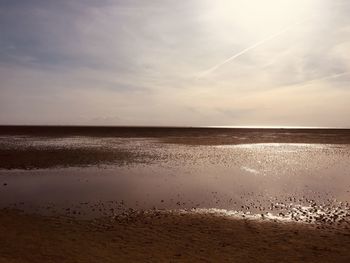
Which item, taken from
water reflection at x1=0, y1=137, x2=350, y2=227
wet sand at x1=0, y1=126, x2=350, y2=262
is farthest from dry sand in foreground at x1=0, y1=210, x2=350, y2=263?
water reflection at x1=0, y1=137, x2=350, y2=227

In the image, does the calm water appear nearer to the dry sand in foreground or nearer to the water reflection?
the water reflection

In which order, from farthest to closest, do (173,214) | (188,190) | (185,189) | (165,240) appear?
(185,189) < (188,190) < (173,214) < (165,240)

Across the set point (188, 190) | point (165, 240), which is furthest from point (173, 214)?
point (188, 190)

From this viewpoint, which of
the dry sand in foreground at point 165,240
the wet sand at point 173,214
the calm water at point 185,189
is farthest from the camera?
the calm water at point 185,189

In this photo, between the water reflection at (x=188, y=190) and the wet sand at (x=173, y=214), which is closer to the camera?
the wet sand at (x=173, y=214)

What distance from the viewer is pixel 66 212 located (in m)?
14.9

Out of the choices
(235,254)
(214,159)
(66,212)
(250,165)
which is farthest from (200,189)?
(214,159)

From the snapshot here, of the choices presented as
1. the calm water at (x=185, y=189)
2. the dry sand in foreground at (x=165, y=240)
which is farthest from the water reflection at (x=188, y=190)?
the dry sand in foreground at (x=165, y=240)

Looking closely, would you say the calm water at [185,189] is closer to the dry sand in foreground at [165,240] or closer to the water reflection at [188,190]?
the water reflection at [188,190]

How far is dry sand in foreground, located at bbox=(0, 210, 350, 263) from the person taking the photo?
33.4 ft

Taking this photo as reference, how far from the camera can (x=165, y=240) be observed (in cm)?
1164

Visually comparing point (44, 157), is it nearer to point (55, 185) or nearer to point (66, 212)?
point (55, 185)

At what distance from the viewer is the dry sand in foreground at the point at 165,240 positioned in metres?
10.2

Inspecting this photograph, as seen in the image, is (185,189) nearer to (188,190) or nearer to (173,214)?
(188,190)
